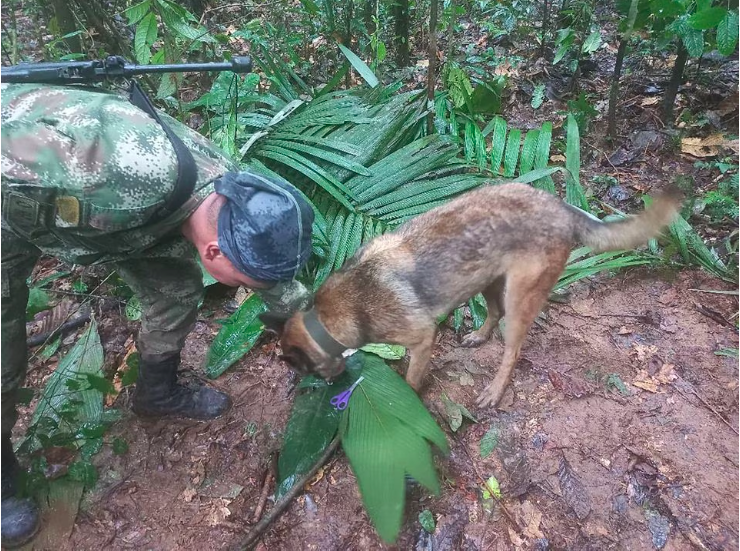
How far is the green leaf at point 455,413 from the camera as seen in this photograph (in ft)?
10.5

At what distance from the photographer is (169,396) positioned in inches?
127

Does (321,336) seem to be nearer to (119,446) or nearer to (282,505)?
(282,505)

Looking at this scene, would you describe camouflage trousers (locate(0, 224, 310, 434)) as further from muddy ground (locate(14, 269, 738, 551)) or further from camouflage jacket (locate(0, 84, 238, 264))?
muddy ground (locate(14, 269, 738, 551))

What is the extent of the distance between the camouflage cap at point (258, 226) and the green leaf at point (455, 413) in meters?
1.61

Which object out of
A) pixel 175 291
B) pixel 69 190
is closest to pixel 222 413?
pixel 175 291

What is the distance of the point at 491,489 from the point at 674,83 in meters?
4.60

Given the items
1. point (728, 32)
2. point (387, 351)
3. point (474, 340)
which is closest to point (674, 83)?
point (728, 32)

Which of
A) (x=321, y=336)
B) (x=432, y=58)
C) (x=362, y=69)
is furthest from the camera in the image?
(x=362, y=69)

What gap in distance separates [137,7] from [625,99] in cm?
522

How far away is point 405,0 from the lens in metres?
6.14

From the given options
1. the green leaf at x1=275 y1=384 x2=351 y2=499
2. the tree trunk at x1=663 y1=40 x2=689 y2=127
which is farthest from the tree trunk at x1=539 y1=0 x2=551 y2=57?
the green leaf at x1=275 y1=384 x2=351 y2=499

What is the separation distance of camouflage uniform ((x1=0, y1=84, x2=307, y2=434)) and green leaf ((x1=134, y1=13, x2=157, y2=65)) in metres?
1.47

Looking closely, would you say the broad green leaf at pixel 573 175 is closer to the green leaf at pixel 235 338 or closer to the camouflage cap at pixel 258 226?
the green leaf at pixel 235 338

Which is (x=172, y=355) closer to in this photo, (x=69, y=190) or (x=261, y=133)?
(x=69, y=190)
